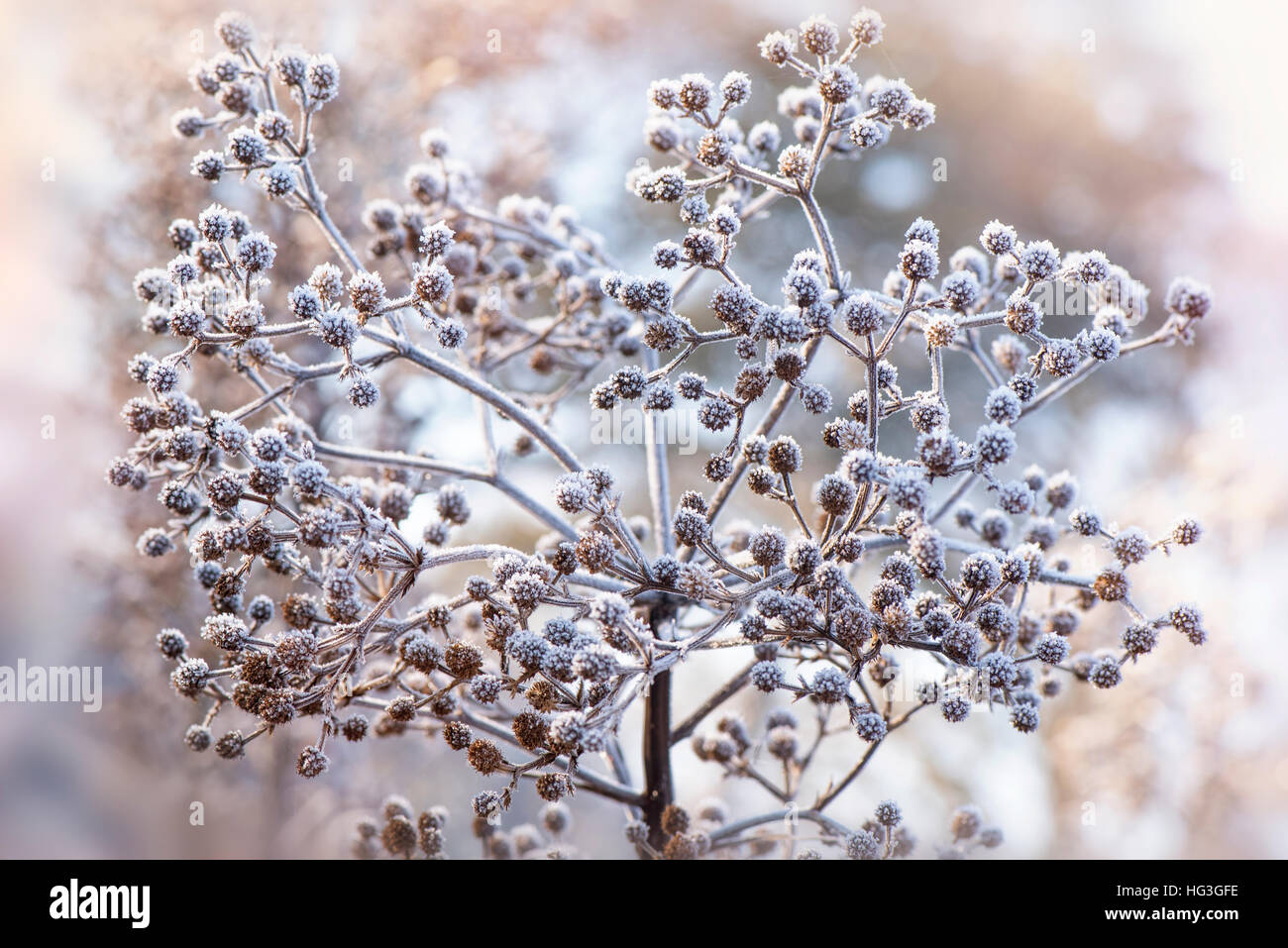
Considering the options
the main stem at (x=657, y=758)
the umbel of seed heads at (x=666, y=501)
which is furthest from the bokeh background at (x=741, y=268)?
the main stem at (x=657, y=758)

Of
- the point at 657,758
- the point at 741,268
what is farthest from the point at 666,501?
the point at 741,268

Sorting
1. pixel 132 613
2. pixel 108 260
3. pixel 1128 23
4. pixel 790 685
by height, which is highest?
pixel 1128 23

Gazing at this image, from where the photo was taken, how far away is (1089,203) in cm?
239

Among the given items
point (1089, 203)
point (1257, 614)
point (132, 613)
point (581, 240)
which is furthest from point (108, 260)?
point (1257, 614)

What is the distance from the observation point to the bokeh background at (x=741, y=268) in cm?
165

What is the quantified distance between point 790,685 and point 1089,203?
2166mm

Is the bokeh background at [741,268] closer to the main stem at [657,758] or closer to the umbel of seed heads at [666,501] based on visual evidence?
the umbel of seed heads at [666,501]

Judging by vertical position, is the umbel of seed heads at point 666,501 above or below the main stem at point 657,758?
above

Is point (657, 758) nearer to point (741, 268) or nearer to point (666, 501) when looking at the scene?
point (666, 501)

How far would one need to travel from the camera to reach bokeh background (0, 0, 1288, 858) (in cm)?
165

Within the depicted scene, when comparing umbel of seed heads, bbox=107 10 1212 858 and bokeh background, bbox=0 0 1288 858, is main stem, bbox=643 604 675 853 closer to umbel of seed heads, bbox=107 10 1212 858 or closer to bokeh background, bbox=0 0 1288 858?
umbel of seed heads, bbox=107 10 1212 858

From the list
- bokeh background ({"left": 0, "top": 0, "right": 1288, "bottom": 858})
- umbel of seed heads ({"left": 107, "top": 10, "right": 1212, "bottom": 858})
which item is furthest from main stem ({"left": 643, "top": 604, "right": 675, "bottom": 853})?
bokeh background ({"left": 0, "top": 0, "right": 1288, "bottom": 858})

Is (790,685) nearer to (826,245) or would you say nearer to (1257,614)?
(826,245)

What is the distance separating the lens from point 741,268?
1.84 m
